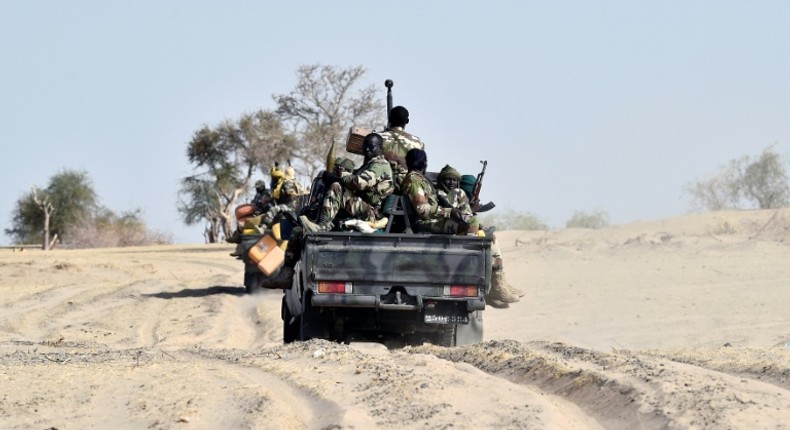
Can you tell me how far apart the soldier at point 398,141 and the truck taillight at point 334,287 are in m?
1.66

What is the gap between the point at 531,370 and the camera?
32.1 ft

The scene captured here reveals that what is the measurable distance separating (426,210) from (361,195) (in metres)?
0.64

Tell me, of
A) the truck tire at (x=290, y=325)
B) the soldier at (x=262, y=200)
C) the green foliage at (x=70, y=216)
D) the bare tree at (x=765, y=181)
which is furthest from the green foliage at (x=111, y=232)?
the truck tire at (x=290, y=325)

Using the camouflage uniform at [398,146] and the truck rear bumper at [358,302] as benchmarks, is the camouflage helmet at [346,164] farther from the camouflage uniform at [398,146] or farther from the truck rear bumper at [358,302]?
the truck rear bumper at [358,302]

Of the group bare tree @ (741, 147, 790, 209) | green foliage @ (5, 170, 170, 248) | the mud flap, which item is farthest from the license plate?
green foliage @ (5, 170, 170, 248)

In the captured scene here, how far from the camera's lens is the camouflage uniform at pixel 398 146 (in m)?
13.5

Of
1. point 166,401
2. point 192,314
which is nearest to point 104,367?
point 166,401

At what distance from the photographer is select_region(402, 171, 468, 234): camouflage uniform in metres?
12.7

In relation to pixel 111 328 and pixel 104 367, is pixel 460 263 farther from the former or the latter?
pixel 111 328

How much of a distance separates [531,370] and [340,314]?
3.34 meters

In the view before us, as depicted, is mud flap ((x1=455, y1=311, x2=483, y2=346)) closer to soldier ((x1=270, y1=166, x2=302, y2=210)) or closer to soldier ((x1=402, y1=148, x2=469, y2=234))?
soldier ((x1=402, y1=148, x2=469, y2=234))

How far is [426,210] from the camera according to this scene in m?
12.7

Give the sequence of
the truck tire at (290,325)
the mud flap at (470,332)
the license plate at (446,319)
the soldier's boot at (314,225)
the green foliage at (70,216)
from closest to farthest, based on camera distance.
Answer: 1. the license plate at (446,319)
2. the soldier's boot at (314,225)
3. the mud flap at (470,332)
4. the truck tire at (290,325)
5. the green foliage at (70,216)

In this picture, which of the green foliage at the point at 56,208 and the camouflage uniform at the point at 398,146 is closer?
the camouflage uniform at the point at 398,146
